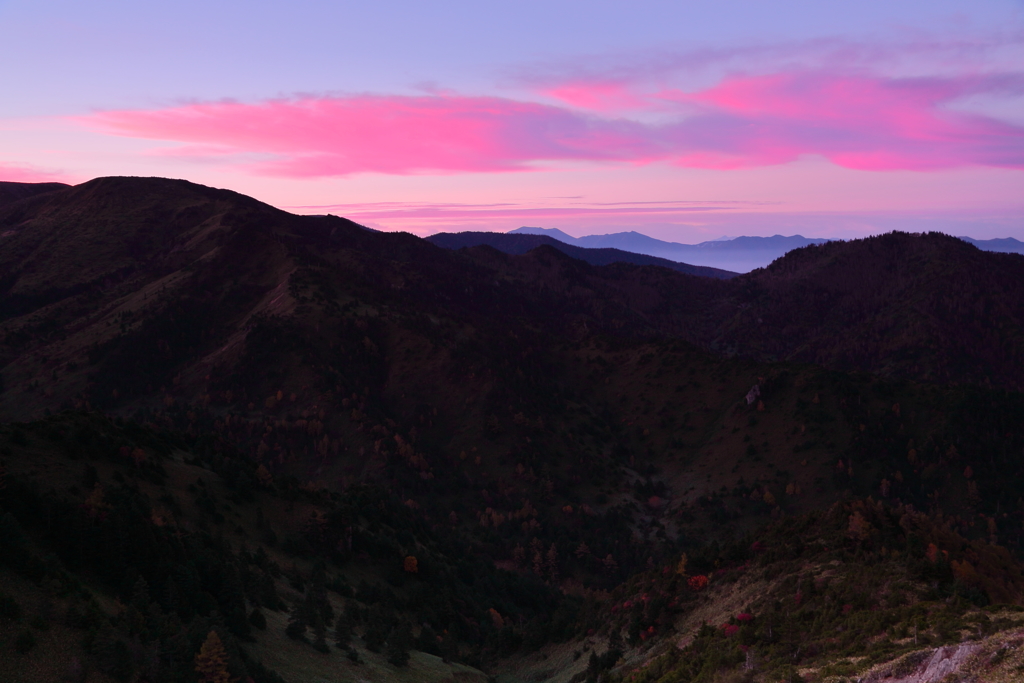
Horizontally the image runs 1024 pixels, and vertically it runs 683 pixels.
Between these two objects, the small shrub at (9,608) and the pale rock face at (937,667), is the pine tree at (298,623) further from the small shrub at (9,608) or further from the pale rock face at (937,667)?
the pale rock face at (937,667)

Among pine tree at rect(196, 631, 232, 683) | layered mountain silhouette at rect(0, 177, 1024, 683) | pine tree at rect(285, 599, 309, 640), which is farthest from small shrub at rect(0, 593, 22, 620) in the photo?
pine tree at rect(285, 599, 309, 640)

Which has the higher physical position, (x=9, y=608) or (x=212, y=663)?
(x=9, y=608)

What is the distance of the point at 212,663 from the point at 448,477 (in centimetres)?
8002

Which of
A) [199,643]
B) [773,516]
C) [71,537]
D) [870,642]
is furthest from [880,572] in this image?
[773,516]

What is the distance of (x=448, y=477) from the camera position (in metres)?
103

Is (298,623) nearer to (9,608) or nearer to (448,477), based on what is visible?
(9,608)

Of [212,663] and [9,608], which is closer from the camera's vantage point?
[9,608]

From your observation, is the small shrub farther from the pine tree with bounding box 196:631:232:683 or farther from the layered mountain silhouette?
the pine tree with bounding box 196:631:232:683

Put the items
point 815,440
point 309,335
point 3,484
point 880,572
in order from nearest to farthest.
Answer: point 3,484, point 880,572, point 815,440, point 309,335

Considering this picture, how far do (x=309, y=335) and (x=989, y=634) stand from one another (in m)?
120

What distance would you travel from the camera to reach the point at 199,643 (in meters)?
25.4

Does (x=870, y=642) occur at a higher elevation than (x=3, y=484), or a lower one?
lower

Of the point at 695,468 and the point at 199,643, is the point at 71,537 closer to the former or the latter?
the point at 199,643

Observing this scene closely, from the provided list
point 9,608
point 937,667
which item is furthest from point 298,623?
point 937,667
